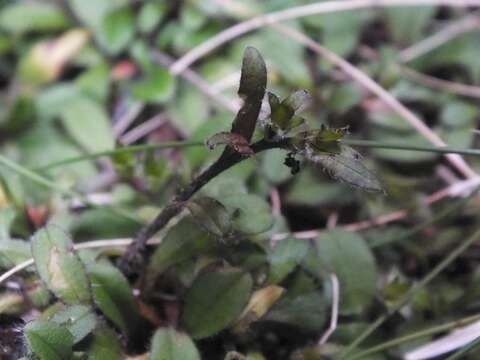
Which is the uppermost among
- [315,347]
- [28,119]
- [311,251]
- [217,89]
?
[217,89]

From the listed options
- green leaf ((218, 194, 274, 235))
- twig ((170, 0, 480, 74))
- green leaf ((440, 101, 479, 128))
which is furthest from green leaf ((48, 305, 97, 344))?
green leaf ((440, 101, 479, 128))

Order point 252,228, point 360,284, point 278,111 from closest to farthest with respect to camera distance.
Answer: point 278,111 → point 252,228 → point 360,284

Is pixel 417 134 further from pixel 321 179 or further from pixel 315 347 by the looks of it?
pixel 315 347

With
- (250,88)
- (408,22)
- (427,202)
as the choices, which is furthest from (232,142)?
(408,22)

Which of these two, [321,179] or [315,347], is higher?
[321,179]

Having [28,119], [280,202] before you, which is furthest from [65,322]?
[28,119]

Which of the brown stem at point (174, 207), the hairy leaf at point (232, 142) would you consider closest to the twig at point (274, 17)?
the brown stem at point (174, 207)
